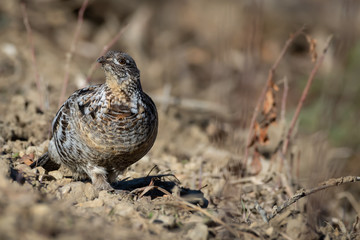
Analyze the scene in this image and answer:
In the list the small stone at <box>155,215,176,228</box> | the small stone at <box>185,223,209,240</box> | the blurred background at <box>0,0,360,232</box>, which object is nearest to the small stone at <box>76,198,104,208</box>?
the small stone at <box>155,215,176,228</box>

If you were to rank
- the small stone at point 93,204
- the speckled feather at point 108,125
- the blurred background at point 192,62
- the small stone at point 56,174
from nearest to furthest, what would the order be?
1. the small stone at point 93,204
2. the speckled feather at point 108,125
3. the small stone at point 56,174
4. the blurred background at point 192,62

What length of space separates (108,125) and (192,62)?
8.15 m

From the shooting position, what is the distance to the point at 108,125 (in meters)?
4.14

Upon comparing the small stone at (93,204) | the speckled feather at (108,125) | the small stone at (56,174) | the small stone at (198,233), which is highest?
the speckled feather at (108,125)

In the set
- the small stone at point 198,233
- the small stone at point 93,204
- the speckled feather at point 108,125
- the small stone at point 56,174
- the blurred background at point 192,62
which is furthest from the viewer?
the blurred background at point 192,62

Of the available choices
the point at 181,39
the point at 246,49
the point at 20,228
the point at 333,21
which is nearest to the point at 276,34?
the point at 333,21

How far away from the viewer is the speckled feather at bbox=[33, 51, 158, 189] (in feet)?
13.6

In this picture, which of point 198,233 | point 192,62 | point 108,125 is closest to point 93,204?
point 108,125

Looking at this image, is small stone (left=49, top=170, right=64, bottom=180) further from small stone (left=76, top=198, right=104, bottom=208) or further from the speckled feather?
small stone (left=76, top=198, right=104, bottom=208)

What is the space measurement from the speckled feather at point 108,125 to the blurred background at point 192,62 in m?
1.09

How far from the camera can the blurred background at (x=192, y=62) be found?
698 centimetres

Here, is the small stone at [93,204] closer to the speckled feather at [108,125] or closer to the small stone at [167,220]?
the speckled feather at [108,125]

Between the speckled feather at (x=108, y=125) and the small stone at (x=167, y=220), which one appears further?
the speckled feather at (x=108, y=125)

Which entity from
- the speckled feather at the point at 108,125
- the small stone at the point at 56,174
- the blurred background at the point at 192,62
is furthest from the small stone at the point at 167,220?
the blurred background at the point at 192,62
